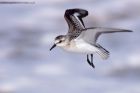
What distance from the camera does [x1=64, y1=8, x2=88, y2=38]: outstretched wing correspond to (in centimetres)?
461

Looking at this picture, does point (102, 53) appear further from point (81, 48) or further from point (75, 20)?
point (75, 20)

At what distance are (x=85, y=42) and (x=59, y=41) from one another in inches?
15.2

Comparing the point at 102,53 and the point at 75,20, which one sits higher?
the point at 75,20

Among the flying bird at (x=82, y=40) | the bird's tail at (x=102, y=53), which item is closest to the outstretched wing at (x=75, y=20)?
the flying bird at (x=82, y=40)

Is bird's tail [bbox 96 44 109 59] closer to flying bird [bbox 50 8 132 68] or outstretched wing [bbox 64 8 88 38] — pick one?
flying bird [bbox 50 8 132 68]

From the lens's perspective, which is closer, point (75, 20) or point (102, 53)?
point (102, 53)

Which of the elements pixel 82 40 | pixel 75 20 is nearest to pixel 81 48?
pixel 82 40

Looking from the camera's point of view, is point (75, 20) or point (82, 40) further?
point (75, 20)

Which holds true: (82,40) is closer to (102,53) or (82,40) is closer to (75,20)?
(102,53)

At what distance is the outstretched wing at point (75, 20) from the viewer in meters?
4.61

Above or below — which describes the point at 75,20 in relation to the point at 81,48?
above

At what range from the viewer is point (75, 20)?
502cm

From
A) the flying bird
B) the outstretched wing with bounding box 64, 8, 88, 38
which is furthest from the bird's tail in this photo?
the outstretched wing with bounding box 64, 8, 88, 38

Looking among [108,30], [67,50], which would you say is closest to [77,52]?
[67,50]
